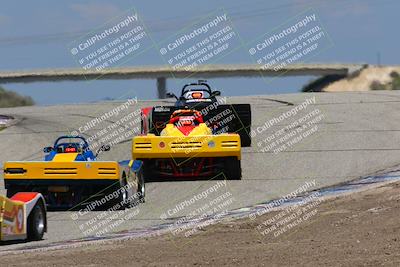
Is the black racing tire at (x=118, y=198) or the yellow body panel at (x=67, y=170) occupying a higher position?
the yellow body panel at (x=67, y=170)

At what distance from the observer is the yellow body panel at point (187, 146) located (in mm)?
18906

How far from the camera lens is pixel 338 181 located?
728 inches

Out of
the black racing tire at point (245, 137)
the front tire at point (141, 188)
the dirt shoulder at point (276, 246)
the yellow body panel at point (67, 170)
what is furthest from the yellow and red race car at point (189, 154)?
the dirt shoulder at point (276, 246)

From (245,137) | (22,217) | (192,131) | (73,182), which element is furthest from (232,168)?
Result: (22,217)

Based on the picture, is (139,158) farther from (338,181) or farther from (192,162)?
(338,181)

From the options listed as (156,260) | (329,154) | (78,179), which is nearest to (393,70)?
(329,154)

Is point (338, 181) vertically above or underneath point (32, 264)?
above

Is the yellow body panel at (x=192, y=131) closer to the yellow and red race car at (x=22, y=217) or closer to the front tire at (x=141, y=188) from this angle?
the front tire at (x=141, y=188)

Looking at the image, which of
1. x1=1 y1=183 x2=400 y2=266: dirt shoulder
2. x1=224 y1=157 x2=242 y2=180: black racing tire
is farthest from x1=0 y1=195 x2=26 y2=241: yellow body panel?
x1=224 y1=157 x2=242 y2=180: black racing tire

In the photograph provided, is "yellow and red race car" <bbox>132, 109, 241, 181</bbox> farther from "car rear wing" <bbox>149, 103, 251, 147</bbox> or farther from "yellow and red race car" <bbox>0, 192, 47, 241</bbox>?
"yellow and red race car" <bbox>0, 192, 47, 241</bbox>

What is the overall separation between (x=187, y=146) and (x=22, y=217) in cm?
661

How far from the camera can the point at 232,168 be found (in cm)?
1908

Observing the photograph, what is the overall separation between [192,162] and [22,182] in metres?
4.11

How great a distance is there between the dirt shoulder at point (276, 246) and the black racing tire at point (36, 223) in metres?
1.56
